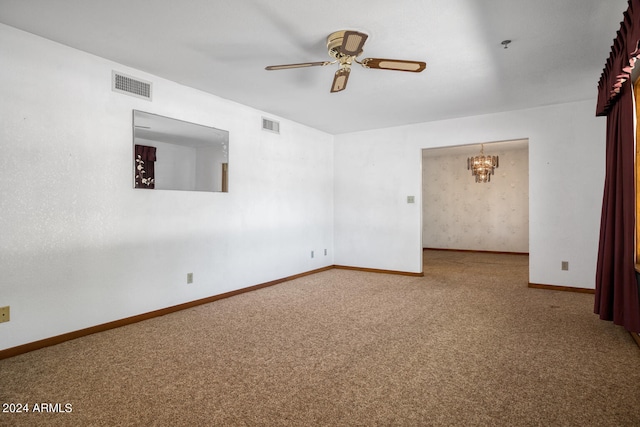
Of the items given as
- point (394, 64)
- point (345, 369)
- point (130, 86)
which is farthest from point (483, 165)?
point (130, 86)

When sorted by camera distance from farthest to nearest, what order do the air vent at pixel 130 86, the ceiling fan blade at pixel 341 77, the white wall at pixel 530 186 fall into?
the white wall at pixel 530 186 < the air vent at pixel 130 86 < the ceiling fan blade at pixel 341 77

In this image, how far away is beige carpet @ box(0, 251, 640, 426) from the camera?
1.90 m

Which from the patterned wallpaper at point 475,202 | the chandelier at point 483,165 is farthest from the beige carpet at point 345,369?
the patterned wallpaper at point 475,202

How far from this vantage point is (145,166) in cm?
361

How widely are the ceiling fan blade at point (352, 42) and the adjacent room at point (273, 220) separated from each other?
0.02 meters

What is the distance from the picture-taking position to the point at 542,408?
6.37ft

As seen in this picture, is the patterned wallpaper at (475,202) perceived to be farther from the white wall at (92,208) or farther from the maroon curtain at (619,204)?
the white wall at (92,208)

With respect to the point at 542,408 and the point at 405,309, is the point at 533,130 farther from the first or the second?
the point at 542,408

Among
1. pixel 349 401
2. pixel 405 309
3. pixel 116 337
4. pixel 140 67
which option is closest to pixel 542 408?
pixel 349 401

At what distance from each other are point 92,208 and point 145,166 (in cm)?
67

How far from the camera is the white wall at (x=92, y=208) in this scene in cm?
277

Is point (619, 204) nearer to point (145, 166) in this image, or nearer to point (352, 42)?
point (352, 42)

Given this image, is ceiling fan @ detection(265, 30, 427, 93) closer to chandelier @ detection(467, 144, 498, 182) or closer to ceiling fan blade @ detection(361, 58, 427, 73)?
ceiling fan blade @ detection(361, 58, 427, 73)

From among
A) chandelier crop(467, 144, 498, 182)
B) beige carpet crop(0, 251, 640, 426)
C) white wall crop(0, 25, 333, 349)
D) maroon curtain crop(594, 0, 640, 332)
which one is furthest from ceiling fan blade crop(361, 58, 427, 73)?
chandelier crop(467, 144, 498, 182)
